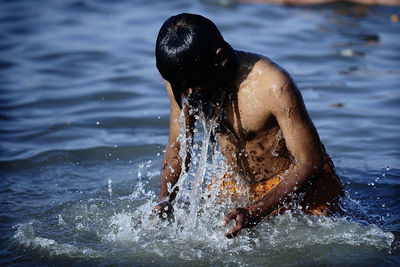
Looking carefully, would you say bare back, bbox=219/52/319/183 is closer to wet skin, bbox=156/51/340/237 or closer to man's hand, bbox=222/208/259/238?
wet skin, bbox=156/51/340/237

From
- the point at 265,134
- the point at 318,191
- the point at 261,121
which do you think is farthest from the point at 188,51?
the point at 318,191

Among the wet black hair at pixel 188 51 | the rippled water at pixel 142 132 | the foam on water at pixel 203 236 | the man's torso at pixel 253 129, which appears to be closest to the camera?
the wet black hair at pixel 188 51

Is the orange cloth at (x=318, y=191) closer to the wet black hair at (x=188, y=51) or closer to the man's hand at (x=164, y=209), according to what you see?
the man's hand at (x=164, y=209)

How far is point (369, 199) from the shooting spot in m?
4.39

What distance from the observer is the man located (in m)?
3.03

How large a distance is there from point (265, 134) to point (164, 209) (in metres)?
0.85

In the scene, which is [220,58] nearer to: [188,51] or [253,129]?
[188,51]

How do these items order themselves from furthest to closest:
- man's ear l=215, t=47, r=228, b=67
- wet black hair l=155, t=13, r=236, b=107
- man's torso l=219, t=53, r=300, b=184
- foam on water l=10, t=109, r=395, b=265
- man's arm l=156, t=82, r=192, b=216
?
man's arm l=156, t=82, r=192, b=216 → foam on water l=10, t=109, r=395, b=265 → man's torso l=219, t=53, r=300, b=184 → man's ear l=215, t=47, r=228, b=67 → wet black hair l=155, t=13, r=236, b=107

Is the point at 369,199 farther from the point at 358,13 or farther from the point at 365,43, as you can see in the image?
the point at 358,13

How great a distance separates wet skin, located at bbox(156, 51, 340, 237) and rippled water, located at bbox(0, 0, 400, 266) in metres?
0.41

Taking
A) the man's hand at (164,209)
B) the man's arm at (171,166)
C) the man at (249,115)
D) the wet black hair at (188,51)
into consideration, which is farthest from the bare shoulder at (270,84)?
the man's hand at (164,209)

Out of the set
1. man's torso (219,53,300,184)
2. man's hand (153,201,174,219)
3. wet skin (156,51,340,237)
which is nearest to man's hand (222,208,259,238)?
wet skin (156,51,340,237)

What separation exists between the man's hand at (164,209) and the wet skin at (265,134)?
0.02 metres

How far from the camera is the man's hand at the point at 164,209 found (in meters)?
3.66
